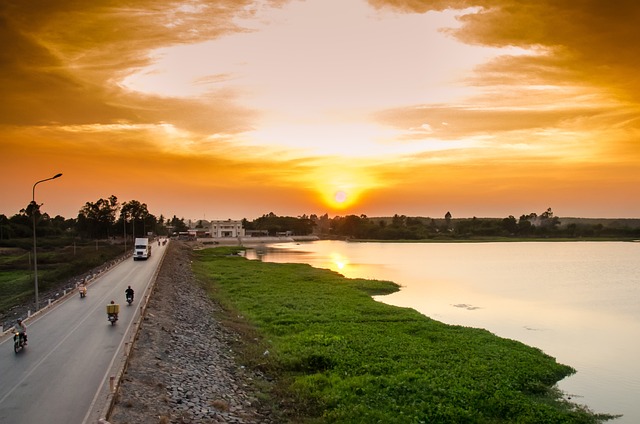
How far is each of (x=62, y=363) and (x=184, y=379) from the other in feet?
18.7

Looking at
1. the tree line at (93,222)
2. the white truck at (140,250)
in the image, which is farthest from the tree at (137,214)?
the white truck at (140,250)

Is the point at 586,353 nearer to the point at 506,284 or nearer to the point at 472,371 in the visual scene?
the point at 472,371

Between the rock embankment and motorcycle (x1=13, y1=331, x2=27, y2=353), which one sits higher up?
motorcycle (x1=13, y1=331, x2=27, y2=353)

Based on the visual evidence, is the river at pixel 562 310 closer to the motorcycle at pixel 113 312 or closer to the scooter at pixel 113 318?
the motorcycle at pixel 113 312

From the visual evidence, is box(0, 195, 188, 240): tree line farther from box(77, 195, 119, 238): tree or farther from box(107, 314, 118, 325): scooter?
box(107, 314, 118, 325): scooter

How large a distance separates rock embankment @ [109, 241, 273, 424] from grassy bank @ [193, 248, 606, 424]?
183 centimetres

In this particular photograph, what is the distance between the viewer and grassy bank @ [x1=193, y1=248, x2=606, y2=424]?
21.6m

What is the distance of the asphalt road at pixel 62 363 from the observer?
58.6ft

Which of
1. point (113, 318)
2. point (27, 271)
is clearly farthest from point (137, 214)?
point (113, 318)

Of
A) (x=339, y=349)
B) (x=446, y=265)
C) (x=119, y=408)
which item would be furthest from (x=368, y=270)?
(x=119, y=408)

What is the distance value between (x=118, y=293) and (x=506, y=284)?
53448 mm

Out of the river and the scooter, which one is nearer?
the river

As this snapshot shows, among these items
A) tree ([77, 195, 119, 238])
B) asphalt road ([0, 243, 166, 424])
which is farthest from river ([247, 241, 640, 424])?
tree ([77, 195, 119, 238])

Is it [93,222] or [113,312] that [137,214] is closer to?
[93,222]
